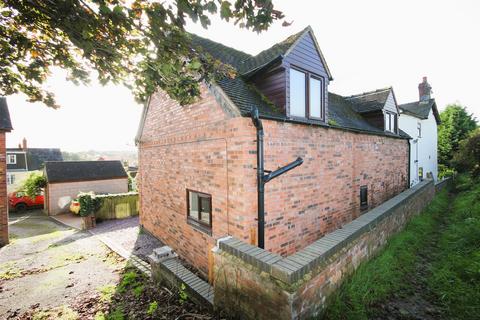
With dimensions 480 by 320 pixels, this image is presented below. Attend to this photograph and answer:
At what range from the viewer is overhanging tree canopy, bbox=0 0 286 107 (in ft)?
11.5

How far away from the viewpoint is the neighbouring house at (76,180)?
1894 cm

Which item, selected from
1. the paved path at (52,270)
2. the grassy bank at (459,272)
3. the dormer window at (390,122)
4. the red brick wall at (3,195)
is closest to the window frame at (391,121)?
the dormer window at (390,122)

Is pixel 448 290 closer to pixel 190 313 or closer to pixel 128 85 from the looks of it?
pixel 190 313

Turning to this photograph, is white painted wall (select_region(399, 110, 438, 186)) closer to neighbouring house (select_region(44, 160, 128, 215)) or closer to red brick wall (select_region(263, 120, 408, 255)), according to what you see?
red brick wall (select_region(263, 120, 408, 255))

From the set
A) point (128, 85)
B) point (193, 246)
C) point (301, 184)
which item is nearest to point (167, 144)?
point (128, 85)

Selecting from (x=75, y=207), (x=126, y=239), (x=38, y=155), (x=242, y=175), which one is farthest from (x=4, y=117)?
(x=38, y=155)

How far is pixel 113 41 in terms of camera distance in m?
4.34

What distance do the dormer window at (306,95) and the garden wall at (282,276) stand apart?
344 cm

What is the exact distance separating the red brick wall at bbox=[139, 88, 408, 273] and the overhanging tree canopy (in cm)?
152

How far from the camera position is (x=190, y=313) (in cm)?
429

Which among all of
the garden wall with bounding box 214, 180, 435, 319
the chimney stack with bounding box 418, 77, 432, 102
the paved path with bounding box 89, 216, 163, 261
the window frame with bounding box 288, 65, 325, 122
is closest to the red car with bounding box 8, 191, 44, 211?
the paved path with bounding box 89, 216, 163, 261

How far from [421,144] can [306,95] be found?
64.9 ft

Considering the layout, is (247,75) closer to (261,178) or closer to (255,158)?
(255,158)

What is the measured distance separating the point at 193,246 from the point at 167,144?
3.58m
